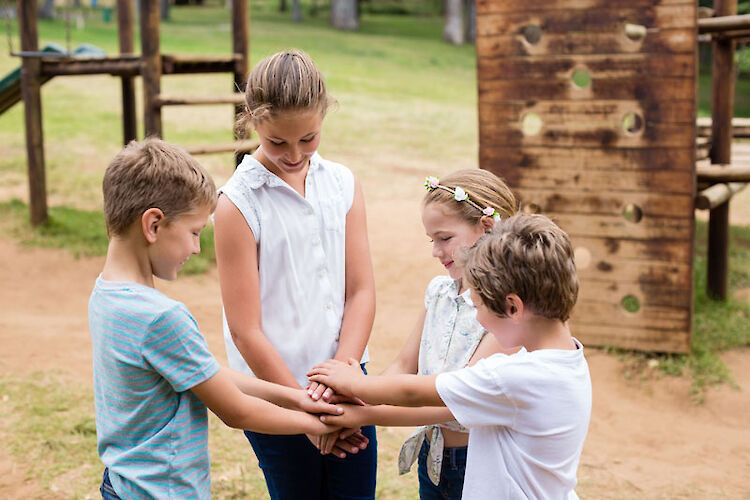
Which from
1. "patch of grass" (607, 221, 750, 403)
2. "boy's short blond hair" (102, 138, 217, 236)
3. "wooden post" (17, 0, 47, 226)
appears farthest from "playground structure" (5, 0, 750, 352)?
"wooden post" (17, 0, 47, 226)

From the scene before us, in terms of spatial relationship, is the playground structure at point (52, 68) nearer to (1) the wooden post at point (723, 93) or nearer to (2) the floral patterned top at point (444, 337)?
(1) the wooden post at point (723, 93)

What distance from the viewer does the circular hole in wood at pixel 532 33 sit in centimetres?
523

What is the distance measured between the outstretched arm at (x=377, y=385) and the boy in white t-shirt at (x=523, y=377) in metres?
0.03

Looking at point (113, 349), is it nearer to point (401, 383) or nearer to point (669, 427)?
point (401, 383)

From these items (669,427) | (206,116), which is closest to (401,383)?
(669,427)

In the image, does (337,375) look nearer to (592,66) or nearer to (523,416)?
(523,416)

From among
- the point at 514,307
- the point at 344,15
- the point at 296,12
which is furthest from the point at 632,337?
the point at 296,12

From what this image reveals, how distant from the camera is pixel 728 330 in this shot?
18.3 feet

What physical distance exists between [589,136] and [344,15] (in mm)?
27064

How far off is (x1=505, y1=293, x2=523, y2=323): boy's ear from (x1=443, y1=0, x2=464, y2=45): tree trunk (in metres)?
29.0

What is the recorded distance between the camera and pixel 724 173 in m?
5.02

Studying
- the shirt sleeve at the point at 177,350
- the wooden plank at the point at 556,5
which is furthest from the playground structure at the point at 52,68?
the shirt sleeve at the point at 177,350

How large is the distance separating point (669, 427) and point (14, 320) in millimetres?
4080

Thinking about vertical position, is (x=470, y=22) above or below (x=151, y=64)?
above
